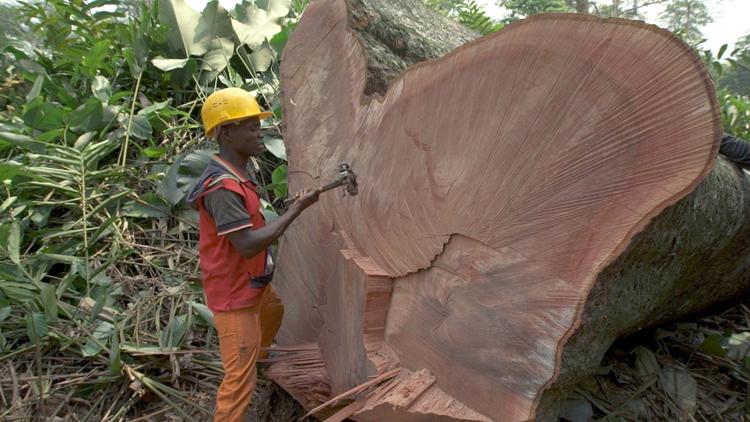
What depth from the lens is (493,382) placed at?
1253 mm

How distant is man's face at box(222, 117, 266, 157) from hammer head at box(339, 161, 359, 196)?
35cm

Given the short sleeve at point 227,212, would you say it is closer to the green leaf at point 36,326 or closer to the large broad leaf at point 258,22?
the green leaf at point 36,326

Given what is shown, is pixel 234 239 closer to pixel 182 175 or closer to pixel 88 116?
pixel 182 175

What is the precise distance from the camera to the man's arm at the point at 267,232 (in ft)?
5.68

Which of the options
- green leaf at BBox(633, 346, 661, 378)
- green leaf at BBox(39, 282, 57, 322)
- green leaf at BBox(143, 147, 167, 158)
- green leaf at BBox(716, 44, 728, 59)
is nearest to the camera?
green leaf at BBox(633, 346, 661, 378)

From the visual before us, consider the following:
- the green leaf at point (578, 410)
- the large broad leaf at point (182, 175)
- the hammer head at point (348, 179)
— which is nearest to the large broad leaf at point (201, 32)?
the large broad leaf at point (182, 175)

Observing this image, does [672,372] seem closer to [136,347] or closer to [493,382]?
[493,382]

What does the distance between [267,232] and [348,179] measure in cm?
30

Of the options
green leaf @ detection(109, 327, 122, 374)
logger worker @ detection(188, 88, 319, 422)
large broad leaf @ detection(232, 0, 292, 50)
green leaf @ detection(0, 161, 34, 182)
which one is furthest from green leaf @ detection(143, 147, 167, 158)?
logger worker @ detection(188, 88, 319, 422)

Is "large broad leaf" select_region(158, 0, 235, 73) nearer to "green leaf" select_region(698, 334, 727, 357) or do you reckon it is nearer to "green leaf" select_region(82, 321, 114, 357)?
"green leaf" select_region(82, 321, 114, 357)

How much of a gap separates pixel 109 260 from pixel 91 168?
0.63 meters

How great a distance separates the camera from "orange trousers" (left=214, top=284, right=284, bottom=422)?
192 cm

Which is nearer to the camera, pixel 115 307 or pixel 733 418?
pixel 733 418

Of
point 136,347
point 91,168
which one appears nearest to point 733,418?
point 136,347
